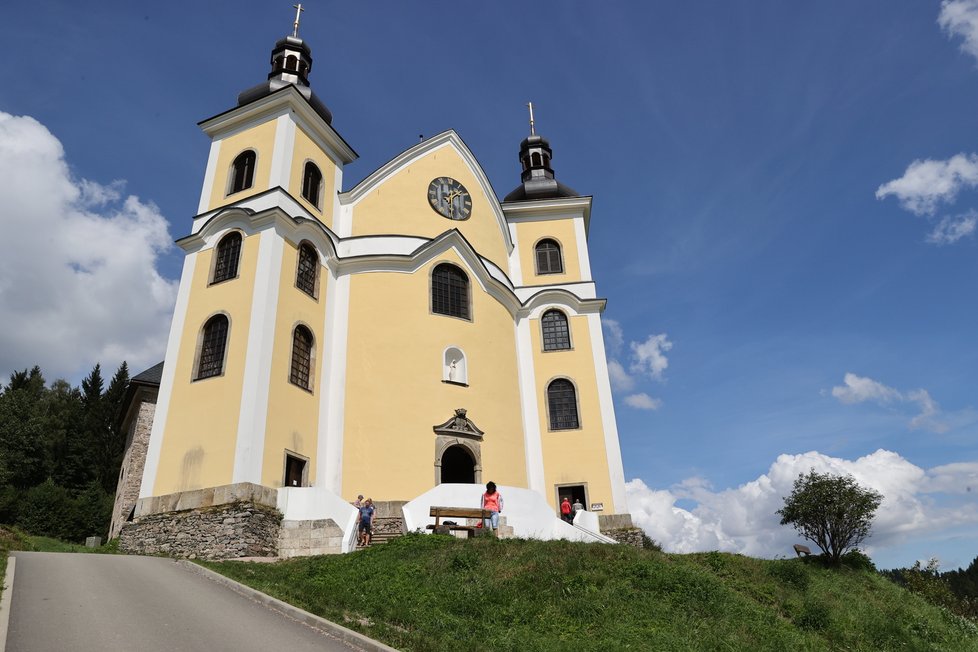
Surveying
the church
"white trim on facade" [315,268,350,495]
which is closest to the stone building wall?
the church

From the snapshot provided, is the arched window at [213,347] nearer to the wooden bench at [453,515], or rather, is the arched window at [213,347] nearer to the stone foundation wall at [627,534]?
the wooden bench at [453,515]

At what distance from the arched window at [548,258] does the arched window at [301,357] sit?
11.7 meters

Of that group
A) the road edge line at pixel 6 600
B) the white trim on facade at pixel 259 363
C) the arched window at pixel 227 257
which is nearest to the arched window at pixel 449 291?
the white trim on facade at pixel 259 363

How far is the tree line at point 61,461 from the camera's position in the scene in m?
33.9

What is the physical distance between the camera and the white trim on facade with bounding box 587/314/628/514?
78.7 feet

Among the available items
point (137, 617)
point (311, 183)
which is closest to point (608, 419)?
point (311, 183)

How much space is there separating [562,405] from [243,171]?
45.6 feet

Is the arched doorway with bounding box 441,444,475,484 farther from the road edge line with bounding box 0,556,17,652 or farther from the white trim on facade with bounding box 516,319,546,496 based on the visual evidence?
the road edge line with bounding box 0,556,17,652

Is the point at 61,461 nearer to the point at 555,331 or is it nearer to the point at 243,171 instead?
the point at 243,171

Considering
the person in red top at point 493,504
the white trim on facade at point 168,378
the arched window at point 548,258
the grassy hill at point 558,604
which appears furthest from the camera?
the arched window at point 548,258

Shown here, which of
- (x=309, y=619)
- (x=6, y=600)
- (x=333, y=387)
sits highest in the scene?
(x=333, y=387)

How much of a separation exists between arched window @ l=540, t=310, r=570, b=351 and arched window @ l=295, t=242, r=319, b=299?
9.67 metres

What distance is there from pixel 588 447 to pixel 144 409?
17.5 meters

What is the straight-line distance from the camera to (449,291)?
23.6m
